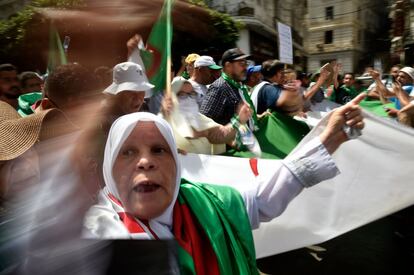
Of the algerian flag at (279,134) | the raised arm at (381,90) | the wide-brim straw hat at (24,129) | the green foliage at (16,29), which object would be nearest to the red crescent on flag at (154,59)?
the algerian flag at (279,134)

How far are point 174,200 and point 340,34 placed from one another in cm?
5067

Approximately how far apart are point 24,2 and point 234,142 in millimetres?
2266

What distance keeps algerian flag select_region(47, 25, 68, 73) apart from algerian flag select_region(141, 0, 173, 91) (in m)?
1.38

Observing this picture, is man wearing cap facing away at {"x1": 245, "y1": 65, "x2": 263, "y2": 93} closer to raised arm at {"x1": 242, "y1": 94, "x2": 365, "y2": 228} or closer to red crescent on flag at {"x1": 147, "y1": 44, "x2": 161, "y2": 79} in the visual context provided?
red crescent on flag at {"x1": 147, "y1": 44, "x2": 161, "y2": 79}

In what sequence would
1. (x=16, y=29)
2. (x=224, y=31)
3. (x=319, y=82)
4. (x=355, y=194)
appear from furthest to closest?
(x=224, y=31), (x=16, y=29), (x=319, y=82), (x=355, y=194)

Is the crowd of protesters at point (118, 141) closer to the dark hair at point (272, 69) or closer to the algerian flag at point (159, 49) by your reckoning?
the algerian flag at point (159, 49)

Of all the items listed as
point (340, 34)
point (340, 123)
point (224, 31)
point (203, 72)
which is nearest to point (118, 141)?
point (340, 123)

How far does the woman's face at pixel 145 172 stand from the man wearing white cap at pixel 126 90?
4.57 feet

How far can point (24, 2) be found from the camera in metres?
3.62

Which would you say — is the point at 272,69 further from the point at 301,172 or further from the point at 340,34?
the point at 340,34

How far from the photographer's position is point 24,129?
56.7 inches

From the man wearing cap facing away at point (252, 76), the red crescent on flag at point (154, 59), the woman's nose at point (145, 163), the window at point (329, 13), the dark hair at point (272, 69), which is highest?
the window at point (329, 13)

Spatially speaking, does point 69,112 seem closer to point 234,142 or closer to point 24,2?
point 234,142

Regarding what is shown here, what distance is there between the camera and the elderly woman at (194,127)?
320 centimetres
